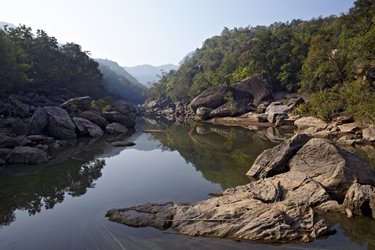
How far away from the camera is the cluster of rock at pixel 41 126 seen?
12.2 m

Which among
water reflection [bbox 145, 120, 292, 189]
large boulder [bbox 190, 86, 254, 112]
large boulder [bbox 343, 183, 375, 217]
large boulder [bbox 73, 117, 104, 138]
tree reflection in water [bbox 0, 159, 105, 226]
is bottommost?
tree reflection in water [bbox 0, 159, 105, 226]

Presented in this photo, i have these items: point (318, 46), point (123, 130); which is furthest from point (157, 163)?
point (318, 46)

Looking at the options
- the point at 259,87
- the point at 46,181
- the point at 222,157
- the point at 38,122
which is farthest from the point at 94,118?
the point at 259,87

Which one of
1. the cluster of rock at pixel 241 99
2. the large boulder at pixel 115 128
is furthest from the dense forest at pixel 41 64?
the cluster of rock at pixel 241 99

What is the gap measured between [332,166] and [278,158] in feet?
5.77

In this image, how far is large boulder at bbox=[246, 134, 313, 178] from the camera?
830 cm

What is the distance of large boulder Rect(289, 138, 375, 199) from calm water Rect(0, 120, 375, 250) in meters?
1.43

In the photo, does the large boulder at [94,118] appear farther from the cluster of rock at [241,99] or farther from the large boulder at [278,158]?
the large boulder at [278,158]

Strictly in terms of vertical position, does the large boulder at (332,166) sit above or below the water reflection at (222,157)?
above

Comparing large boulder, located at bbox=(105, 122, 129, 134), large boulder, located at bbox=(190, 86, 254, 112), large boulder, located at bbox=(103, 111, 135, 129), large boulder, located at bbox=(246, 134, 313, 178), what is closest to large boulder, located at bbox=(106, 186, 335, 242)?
large boulder, located at bbox=(246, 134, 313, 178)

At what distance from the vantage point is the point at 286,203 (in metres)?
5.49

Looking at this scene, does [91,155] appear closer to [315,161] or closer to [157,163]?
[157,163]

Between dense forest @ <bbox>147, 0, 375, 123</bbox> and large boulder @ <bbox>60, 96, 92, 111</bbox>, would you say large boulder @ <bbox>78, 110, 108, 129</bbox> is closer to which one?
large boulder @ <bbox>60, 96, 92, 111</bbox>

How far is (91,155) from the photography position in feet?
46.8
